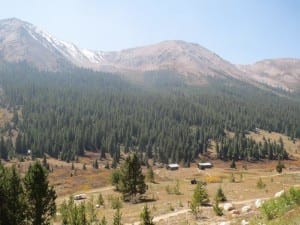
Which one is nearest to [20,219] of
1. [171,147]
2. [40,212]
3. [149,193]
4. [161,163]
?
[40,212]

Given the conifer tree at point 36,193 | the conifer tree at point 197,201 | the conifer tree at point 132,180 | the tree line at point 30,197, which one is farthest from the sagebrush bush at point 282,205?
the conifer tree at point 132,180

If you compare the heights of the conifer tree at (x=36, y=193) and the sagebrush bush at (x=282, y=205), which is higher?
the sagebrush bush at (x=282, y=205)

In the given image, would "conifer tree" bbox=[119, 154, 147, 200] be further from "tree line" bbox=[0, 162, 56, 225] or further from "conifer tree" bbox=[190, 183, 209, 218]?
"conifer tree" bbox=[190, 183, 209, 218]

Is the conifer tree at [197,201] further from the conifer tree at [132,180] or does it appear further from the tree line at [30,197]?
the conifer tree at [132,180]

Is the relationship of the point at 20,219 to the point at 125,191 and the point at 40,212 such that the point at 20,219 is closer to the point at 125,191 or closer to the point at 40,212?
the point at 40,212

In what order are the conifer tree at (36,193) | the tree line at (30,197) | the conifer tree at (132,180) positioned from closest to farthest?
the tree line at (30,197)
the conifer tree at (36,193)
the conifer tree at (132,180)

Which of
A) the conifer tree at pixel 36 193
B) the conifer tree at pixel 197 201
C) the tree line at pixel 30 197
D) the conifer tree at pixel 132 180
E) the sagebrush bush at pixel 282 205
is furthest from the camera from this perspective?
the conifer tree at pixel 132 180

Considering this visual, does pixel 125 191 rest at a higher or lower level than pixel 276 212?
lower

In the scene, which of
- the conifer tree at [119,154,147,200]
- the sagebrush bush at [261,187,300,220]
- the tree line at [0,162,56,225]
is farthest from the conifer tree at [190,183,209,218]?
the conifer tree at [119,154,147,200]

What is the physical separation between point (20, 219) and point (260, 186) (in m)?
34.7

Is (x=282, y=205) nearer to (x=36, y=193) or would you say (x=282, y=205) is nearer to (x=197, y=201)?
(x=197, y=201)

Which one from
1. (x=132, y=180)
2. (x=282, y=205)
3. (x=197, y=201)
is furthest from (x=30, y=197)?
(x=282, y=205)

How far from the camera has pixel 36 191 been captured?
43.7 m

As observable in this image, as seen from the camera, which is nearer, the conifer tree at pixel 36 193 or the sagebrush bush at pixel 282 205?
the sagebrush bush at pixel 282 205
